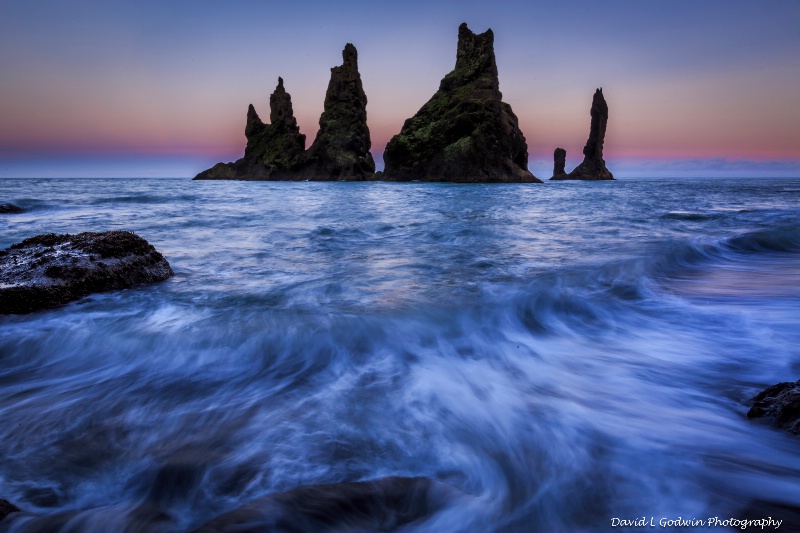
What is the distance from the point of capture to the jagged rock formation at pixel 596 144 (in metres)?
94.5

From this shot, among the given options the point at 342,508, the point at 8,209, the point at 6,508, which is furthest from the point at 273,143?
the point at 342,508

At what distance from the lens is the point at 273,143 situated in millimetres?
85562

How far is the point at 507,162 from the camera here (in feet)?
200

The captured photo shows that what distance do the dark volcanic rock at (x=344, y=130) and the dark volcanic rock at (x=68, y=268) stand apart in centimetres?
7120

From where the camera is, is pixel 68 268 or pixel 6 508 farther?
pixel 68 268

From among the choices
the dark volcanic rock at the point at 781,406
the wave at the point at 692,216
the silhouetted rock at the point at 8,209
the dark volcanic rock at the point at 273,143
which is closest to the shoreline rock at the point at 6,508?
the dark volcanic rock at the point at 781,406

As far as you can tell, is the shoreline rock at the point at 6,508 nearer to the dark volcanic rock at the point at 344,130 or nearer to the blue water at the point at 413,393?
the blue water at the point at 413,393

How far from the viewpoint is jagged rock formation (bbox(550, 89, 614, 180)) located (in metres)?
94.5

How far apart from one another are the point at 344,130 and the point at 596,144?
57.1 metres

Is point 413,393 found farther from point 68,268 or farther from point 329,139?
point 329,139

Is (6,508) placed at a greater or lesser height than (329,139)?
lesser

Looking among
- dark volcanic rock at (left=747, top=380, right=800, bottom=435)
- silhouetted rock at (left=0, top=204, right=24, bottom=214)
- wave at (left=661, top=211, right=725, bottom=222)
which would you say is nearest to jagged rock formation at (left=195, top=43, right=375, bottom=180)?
silhouetted rock at (left=0, top=204, right=24, bottom=214)

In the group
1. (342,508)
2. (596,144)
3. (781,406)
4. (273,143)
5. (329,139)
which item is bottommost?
(342,508)

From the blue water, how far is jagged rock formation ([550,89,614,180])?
99952 millimetres
